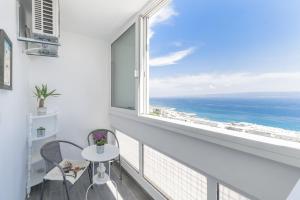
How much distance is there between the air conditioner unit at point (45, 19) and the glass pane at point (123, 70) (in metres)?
1.05

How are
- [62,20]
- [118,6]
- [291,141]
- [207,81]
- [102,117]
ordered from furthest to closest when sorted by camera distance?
[102,117] < [62,20] < [118,6] < [207,81] < [291,141]

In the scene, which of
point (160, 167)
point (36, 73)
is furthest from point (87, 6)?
point (160, 167)

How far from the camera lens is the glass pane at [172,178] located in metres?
1.67

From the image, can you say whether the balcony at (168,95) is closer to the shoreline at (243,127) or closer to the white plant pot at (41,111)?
the shoreline at (243,127)

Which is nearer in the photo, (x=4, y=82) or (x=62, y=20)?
(x=4, y=82)

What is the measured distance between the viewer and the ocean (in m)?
1.05

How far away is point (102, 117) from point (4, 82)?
239cm

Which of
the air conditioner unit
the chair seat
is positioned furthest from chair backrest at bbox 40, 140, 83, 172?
the air conditioner unit

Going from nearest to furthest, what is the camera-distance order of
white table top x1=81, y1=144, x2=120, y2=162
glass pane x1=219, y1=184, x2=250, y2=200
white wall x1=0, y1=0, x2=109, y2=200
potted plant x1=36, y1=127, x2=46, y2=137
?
glass pane x1=219, y1=184, x2=250, y2=200, white table top x1=81, y1=144, x2=120, y2=162, potted plant x1=36, y1=127, x2=46, y2=137, white wall x1=0, y1=0, x2=109, y2=200

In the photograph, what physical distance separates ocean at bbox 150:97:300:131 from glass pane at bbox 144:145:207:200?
57 cm

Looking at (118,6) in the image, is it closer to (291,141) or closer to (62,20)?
(62,20)

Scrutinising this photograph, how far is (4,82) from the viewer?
135 centimetres

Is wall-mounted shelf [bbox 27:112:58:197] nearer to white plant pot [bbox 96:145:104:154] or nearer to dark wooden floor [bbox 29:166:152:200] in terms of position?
dark wooden floor [bbox 29:166:152:200]

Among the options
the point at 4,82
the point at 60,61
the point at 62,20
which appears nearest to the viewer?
the point at 4,82
